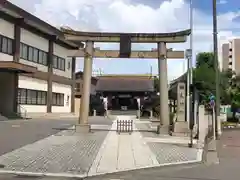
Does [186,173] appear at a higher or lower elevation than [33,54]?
lower

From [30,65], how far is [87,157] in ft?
109

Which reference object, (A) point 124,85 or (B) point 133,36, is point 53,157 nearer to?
(B) point 133,36

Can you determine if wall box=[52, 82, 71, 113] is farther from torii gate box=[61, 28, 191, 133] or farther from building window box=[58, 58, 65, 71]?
torii gate box=[61, 28, 191, 133]

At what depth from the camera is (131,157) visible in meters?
15.0

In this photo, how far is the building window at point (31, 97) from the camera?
1780 inches

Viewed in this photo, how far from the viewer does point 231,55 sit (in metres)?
122

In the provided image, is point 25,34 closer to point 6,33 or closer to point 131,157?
point 6,33

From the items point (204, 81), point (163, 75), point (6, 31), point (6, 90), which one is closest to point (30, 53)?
point (6, 90)

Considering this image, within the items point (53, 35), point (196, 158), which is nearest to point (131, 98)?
point (53, 35)

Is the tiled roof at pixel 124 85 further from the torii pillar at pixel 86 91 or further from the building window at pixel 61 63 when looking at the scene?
the torii pillar at pixel 86 91

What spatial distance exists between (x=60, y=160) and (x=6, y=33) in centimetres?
2951

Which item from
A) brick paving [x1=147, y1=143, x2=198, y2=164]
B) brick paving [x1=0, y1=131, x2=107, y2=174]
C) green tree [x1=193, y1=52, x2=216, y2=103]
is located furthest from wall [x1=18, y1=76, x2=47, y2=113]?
brick paving [x1=147, y1=143, x2=198, y2=164]

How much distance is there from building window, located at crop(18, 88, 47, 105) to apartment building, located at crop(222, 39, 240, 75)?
7524cm

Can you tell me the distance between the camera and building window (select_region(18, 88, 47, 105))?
45219 millimetres
